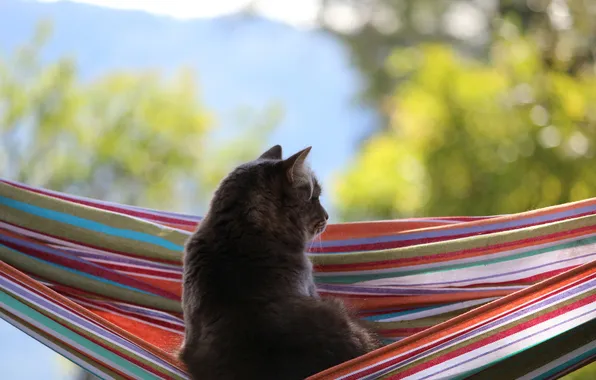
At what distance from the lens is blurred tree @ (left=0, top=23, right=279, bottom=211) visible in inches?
217

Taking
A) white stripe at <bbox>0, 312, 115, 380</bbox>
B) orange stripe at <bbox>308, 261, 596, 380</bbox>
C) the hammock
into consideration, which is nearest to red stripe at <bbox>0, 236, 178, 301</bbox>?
the hammock

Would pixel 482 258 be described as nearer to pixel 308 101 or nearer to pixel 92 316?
pixel 92 316

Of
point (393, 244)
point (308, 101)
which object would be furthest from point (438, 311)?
point (308, 101)

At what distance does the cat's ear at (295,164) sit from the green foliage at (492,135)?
2016mm

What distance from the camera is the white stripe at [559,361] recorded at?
3.76 ft

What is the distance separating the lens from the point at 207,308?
4.23 feet

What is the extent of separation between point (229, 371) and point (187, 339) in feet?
0.54

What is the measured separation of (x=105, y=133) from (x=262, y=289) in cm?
469

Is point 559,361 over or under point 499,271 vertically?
under

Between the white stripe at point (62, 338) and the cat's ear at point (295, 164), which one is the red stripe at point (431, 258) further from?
the white stripe at point (62, 338)

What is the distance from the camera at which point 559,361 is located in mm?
1162

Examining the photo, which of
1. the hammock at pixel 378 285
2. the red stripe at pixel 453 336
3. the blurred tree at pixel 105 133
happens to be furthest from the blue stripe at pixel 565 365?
the blurred tree at pixel 105 133

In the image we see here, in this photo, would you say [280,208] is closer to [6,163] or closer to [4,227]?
[4,227]

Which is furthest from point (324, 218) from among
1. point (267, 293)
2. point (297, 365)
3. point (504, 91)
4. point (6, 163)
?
point (6, 163)
